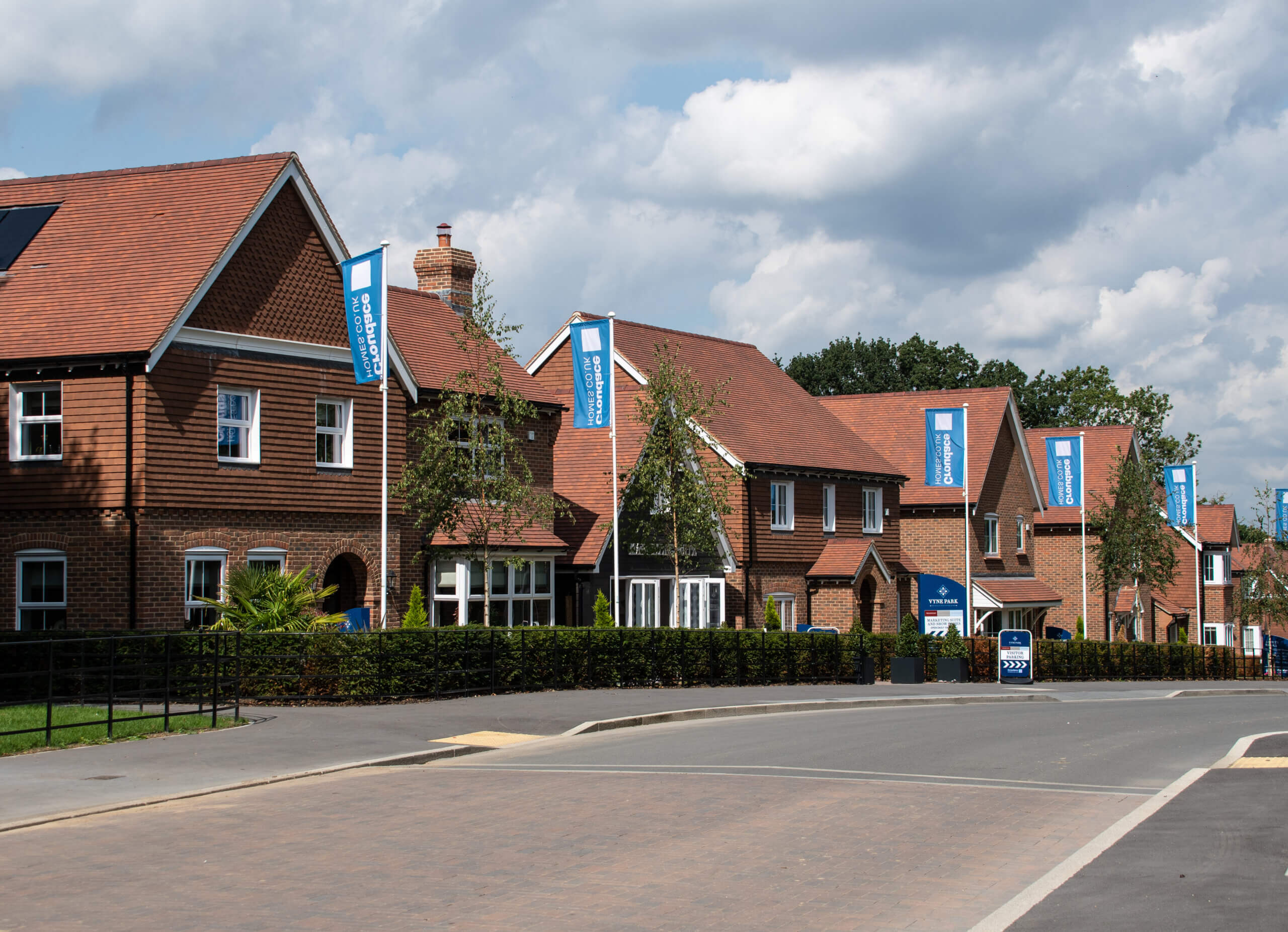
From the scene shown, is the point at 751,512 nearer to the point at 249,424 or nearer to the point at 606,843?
the point at 249,424

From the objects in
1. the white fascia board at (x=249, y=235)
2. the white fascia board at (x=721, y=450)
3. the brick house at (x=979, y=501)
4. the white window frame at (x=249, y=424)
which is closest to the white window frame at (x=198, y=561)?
the white window frame at (x=249, y=424)

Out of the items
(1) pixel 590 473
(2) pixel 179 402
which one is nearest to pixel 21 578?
(2) pixel 179 402

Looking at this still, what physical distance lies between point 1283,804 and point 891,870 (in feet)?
17.3

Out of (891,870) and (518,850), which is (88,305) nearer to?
(518,850)

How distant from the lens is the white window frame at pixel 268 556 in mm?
27172

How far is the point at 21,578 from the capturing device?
2622 centimetres

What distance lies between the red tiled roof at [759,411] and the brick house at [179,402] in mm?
13511

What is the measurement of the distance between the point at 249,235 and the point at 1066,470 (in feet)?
111

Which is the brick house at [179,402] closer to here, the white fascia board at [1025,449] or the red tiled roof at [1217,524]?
the white fascia board at [1025,449]

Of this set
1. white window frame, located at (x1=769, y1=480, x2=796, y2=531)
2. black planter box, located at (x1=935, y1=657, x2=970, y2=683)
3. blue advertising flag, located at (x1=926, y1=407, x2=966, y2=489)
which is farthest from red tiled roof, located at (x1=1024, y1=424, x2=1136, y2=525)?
black planter box, located at (x1=935, y1=657, x2=970, y2=683)

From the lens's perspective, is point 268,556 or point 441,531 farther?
point 441,531

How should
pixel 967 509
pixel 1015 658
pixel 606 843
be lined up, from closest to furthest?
pixel 606 843 < pixel 1015 658 < pixel 967 509

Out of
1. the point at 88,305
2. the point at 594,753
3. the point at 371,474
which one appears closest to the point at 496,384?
the point at 371,474

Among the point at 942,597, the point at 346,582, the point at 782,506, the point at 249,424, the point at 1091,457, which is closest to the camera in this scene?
the point at 249,424
